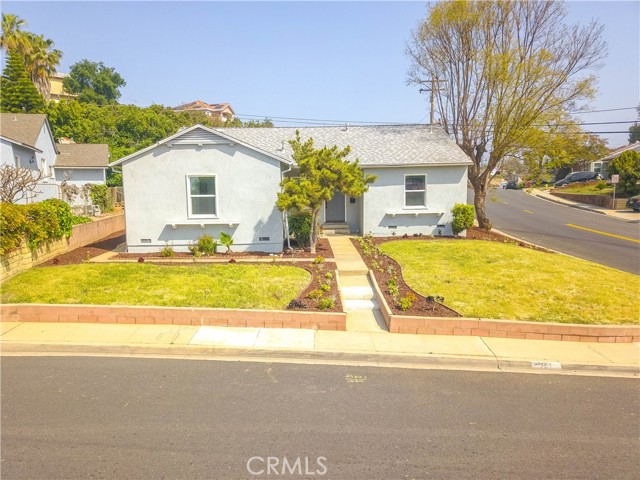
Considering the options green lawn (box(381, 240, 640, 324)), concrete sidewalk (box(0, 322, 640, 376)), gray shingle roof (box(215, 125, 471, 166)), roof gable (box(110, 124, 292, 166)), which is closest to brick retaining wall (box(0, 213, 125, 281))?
concrete sidewalk (box(0, 322, 640, 376))

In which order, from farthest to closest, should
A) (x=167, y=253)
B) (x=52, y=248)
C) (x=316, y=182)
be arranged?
(x=167, y=253), (x=316, y=182), (x=52, y=248)

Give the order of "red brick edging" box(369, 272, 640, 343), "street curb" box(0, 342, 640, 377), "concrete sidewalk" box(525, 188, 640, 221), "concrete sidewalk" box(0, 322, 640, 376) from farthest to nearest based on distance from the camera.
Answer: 1. "concrete sidewalk" box(525, 188, 640, 221)
2. "red brick edging" box(369, 272, 640, 343)
3. "concrete sidewalk" box(0, 322, 640, 376)
4. "street curb" box(0, 342, 640, 377)

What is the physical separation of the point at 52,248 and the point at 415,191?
1363 centimetres

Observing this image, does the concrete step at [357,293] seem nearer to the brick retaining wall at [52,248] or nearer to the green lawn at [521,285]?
the green lawn at [521,285]

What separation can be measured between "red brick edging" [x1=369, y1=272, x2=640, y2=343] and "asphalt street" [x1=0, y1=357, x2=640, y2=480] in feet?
5.13

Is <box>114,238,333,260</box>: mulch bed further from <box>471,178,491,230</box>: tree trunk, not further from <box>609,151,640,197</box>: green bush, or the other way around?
<box>609,151,640,197</box>: green bush

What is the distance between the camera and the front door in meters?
21.0

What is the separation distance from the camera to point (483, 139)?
21516 mm

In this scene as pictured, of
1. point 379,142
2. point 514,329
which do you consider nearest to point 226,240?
point 514,329

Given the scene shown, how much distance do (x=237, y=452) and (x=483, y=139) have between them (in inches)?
792

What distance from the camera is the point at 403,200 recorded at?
19.3m

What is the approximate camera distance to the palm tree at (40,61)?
46.0 m

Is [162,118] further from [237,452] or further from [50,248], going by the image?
[237,452]

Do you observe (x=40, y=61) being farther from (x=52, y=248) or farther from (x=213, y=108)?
(x=213, y=108)
